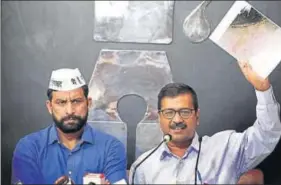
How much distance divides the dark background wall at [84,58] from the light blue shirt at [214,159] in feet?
0.10

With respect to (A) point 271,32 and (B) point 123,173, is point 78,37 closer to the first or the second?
(B) point 123,173

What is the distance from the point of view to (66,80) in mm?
1726

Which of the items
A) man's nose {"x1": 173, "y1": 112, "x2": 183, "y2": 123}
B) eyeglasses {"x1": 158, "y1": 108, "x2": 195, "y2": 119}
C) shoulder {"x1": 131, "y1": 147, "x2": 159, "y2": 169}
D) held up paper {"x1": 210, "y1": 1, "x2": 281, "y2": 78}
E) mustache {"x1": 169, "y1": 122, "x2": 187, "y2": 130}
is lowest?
shoulder {"x1": 131, "y1": 147, "x2": 159, "y2": 169}

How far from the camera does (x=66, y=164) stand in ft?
5.69

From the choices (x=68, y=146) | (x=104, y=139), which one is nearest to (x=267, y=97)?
(x=104, y=139)

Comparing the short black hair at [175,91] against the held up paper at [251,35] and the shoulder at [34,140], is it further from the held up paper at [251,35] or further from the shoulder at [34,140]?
the shoulder at [34,140]

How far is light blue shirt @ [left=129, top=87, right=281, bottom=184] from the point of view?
1.74m

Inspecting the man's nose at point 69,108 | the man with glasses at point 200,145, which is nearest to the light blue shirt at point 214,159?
the man with glasses at point 200,145

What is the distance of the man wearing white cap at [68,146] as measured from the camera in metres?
1.73

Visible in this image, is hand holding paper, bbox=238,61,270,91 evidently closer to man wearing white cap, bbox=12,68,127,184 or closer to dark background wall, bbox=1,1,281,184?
dark background wall, bbox=1,1,281,184

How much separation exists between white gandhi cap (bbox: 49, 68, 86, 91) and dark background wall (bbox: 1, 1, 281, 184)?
0.06 feet

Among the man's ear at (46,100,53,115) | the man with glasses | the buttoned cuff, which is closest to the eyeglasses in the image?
the man with glasses

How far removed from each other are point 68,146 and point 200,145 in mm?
412

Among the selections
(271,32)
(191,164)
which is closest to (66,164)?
(191,164)
